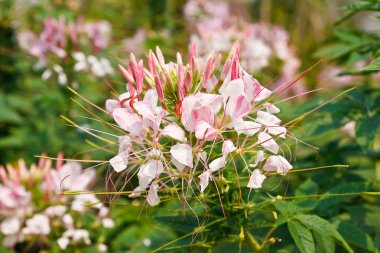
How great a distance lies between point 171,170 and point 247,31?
7.09 feet

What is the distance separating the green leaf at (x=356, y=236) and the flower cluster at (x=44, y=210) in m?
0.87

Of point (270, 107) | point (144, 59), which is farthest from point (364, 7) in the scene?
point (144, 59)

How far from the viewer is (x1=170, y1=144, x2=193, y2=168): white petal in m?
0.94

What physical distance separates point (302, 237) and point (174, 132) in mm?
354

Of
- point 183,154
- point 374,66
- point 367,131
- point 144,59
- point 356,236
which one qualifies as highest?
point 374,66

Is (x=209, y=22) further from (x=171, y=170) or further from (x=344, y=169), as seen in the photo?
(x=171, y=170)

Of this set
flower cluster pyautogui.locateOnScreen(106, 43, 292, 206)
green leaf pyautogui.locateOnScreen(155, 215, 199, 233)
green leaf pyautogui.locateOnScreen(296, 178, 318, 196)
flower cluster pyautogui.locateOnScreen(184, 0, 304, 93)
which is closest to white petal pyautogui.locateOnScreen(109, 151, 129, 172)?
flower cluster pyautogui.locateOnScreen(106, 43, 292, 206)

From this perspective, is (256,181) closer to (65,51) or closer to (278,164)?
(278,164)

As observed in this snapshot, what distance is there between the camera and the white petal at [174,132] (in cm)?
97

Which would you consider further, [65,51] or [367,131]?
[65,51]

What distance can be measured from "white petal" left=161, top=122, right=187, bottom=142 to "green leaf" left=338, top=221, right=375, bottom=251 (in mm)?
466

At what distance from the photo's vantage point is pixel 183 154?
952 millimetres

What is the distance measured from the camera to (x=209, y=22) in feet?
10.9


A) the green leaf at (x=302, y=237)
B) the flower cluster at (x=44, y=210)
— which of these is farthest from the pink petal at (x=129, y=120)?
the flower cluster at (x=44, y=210)
